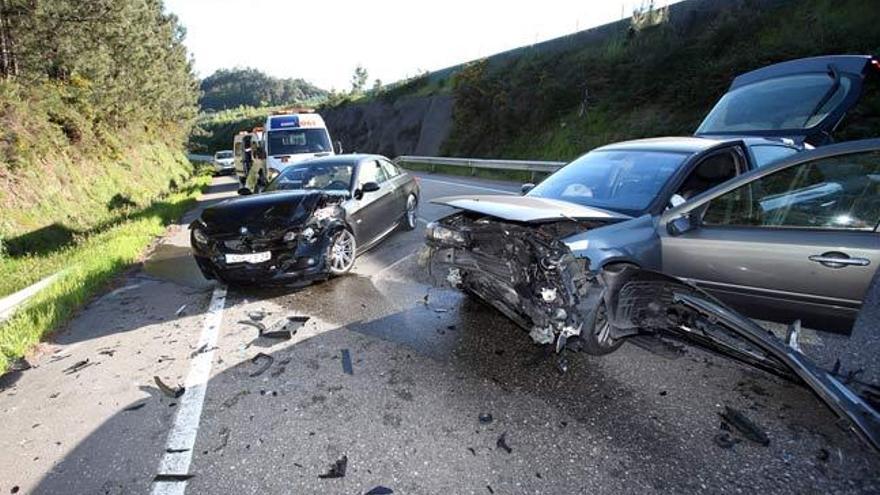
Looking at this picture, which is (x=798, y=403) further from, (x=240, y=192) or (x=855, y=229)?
(x=240, y=192)

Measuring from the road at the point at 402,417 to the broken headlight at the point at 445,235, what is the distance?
2.59 ft

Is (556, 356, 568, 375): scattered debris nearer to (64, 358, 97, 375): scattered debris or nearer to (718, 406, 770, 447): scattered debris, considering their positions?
(718, 406, 770, 447): scattered debris

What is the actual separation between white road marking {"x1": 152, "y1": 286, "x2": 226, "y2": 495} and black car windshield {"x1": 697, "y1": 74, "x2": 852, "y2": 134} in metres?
6.23

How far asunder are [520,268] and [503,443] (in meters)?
1.31

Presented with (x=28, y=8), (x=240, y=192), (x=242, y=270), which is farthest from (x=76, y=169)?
(x=242, y=270)

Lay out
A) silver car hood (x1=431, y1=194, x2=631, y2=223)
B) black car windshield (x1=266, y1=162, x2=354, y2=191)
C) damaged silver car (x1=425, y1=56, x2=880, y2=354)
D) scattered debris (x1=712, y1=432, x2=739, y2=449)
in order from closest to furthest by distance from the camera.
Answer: scattered debris (x1=712, y1=432, x2=739, y2=449) → damaged silver car (x1=425, y1=56, x2=880, y2=354) → silver car hood (x1=431, y1=194, x2=631, y2=223) → black car windshield (x1=266, y1=162, x2=354, y2=191)

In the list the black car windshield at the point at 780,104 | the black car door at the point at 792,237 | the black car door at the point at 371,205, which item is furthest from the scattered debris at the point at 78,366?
the black car windshield at the point at 780,104

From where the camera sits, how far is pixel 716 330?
310cm

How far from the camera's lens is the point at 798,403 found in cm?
301

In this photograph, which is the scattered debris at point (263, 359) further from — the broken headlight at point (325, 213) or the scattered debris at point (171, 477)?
the broken headlight at point (325, 213)

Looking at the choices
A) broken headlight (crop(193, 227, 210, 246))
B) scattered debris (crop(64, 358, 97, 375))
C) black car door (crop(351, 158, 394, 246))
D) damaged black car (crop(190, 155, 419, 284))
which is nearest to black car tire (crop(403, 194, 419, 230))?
black car door (crop(351, 158, 394, 246))

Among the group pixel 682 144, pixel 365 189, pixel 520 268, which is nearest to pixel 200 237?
pixel 365 189

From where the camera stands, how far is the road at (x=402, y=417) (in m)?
2.47

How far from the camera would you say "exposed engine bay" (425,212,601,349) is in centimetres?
318
